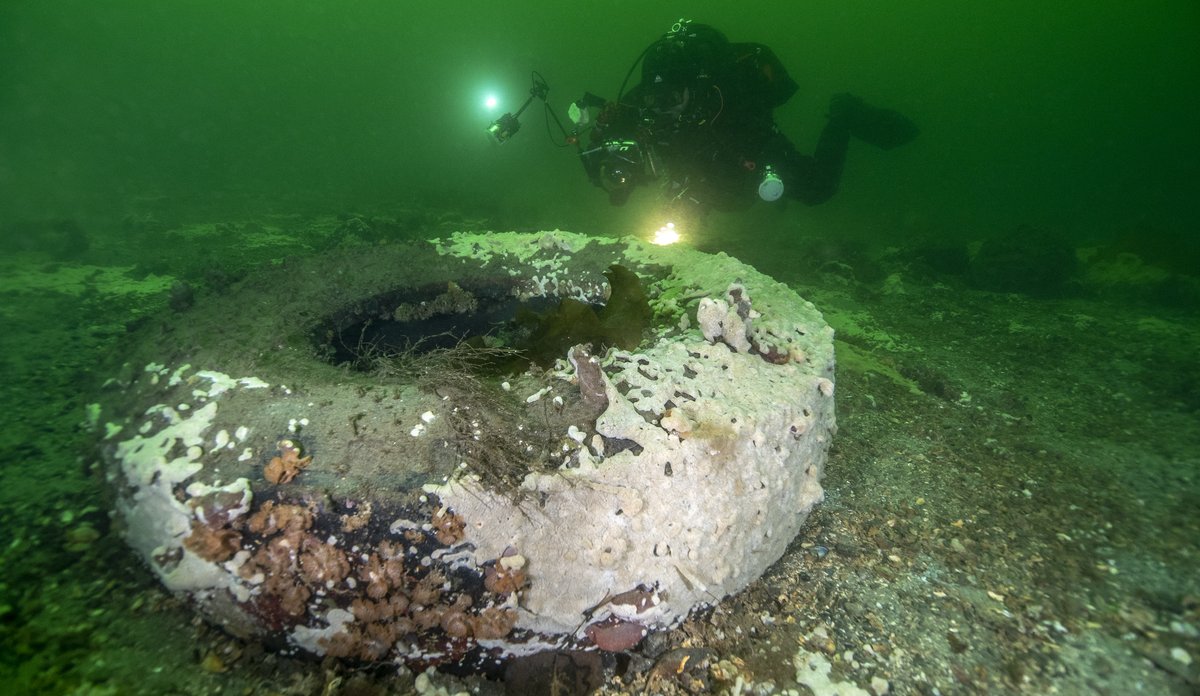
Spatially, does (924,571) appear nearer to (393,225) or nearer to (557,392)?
(557,392)

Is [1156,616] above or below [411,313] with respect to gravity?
below

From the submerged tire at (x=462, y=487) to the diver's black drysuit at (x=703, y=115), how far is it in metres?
4.63

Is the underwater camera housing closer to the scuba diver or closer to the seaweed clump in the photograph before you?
the scuba diver

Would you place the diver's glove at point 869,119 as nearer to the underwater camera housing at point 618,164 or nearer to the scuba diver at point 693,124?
the scuba diver at point 693,124

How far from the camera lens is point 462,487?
2.30 meters

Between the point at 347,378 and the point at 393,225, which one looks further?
the point at 393,225

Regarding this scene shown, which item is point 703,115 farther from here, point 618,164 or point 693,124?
point 618,164

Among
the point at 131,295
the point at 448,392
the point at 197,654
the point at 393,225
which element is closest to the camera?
the point at 197,654

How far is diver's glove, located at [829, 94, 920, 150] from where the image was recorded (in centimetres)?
852

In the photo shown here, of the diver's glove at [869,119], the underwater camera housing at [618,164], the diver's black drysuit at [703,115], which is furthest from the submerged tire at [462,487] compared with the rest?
the diver's glove at [869,119]

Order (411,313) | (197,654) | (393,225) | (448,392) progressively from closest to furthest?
(197,654)
(448,392)
(411,313)
(393,225)

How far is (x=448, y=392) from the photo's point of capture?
259cm

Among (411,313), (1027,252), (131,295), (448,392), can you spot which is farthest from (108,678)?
(1027,252)

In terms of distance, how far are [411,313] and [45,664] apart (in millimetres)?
2764
